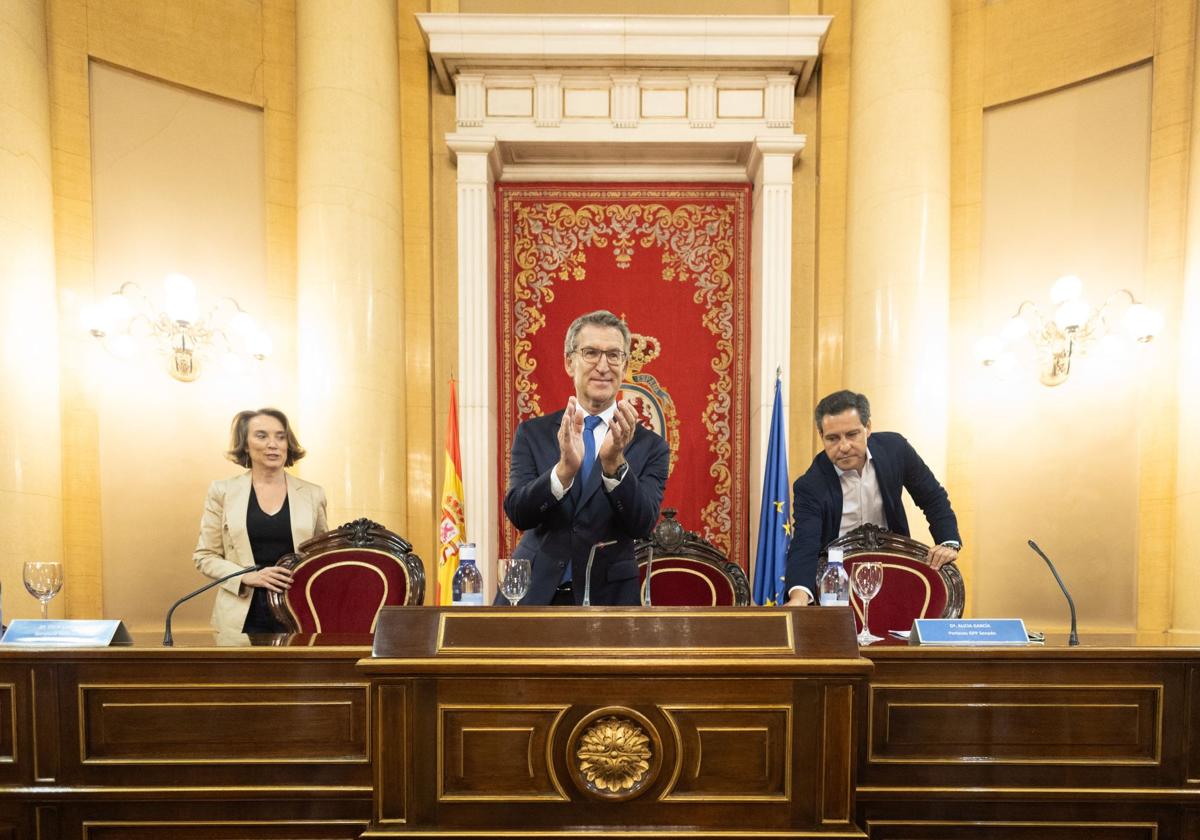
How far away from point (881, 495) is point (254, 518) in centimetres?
236

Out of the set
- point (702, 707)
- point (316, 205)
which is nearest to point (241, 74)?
point (316, 205)

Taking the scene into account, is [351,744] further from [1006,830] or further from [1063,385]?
[1063,385]

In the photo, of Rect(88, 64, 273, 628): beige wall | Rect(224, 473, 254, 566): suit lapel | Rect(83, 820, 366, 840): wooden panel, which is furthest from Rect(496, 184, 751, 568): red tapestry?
Rect(83, 820, 366, 840): wooden panel

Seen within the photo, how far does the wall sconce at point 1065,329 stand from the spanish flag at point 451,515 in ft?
10.5

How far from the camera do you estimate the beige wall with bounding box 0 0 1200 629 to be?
4.33 meters

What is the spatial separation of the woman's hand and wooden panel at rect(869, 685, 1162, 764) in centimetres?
181

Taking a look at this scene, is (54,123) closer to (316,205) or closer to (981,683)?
(316,205)

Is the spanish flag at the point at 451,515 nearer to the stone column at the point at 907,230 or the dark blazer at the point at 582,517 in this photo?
the dark blazer at the point at 582,517

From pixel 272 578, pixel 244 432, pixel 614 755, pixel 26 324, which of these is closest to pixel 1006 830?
pixel 614 755

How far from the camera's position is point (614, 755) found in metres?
1.55

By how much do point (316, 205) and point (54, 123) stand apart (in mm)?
1411

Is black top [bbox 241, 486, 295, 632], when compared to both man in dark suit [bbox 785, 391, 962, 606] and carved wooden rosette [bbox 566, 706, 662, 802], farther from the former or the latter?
man in dark suit [bbox 785, 391, 962, 606]

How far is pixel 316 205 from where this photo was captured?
4672 millimetres

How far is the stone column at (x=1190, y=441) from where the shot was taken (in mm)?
3969
